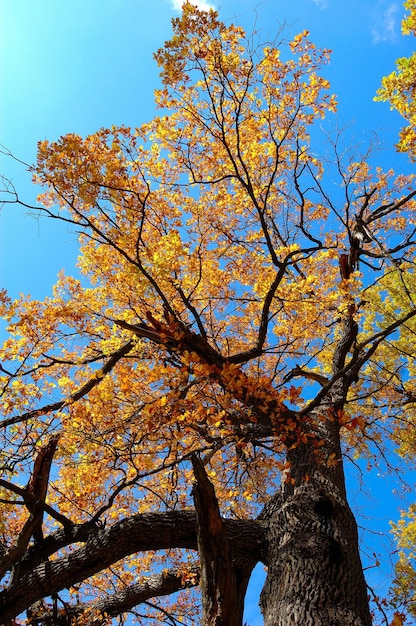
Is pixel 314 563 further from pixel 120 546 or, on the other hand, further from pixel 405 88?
pixel 405 88

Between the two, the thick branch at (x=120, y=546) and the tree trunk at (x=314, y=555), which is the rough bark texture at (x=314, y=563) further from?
the thick branch at (x=120, y=546)

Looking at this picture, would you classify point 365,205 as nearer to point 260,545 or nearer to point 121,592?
point 260,545

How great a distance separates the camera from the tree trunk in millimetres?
3672

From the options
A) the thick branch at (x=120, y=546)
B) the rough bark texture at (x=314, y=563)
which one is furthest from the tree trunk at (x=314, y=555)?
the thick branch at (x=120, y=546)

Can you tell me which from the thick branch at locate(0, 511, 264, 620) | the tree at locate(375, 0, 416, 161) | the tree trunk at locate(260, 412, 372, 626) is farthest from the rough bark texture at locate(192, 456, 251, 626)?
the tree at locate(375, 0, 416, 161)

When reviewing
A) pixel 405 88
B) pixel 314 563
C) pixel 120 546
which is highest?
pixel 405 88

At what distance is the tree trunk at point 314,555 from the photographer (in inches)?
145

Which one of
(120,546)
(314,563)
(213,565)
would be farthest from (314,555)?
(120,546)

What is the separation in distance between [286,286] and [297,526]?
425 centimetres

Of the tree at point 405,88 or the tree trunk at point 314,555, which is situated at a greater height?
the tree at point 405,88

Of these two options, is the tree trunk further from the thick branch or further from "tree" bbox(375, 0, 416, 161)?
"tree" bbox(375, 0, 416, 161)

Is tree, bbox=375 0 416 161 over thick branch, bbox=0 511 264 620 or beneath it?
over

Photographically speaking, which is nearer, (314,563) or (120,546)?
(314,563)

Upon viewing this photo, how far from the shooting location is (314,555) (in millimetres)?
4184
